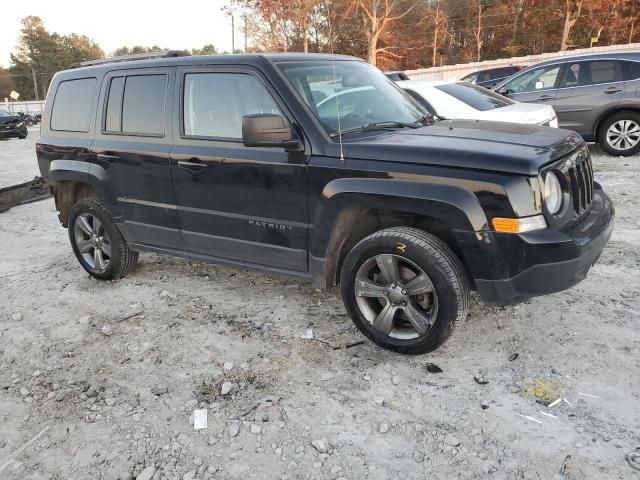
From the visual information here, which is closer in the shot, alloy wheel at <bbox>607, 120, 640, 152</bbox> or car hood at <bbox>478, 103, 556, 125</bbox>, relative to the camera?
car hood at <bbox>478, 103, 556, 125</bbox>

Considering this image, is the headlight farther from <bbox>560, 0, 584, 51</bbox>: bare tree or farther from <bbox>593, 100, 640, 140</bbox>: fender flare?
<bbox>560, 0, 584, 51</bbox>: bare tree

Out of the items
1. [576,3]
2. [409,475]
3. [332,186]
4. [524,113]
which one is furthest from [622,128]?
[576,3]

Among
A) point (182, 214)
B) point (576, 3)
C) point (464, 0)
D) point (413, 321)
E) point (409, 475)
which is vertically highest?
point (464, 0)

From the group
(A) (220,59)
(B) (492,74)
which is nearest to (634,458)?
(A) (220,59)

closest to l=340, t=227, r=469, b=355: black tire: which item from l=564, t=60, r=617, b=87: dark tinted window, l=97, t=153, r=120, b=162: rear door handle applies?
l=97, t=153, r=120, b=162: rear door handle

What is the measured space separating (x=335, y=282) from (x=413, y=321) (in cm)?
69

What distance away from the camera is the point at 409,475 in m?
2.40

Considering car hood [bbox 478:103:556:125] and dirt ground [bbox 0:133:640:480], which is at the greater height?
car hood [bbox 478:103:556:125]

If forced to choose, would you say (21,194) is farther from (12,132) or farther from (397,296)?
(12,132)

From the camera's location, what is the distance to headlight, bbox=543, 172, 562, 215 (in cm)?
294

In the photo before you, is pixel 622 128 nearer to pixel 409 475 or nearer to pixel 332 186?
pixel 332 186

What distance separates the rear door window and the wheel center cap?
2.21m

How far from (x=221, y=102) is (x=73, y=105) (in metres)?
1.86

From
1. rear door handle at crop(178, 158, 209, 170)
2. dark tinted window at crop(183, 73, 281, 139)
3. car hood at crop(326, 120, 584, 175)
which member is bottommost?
rear door handle at crop(178, 158, 209, 170)
